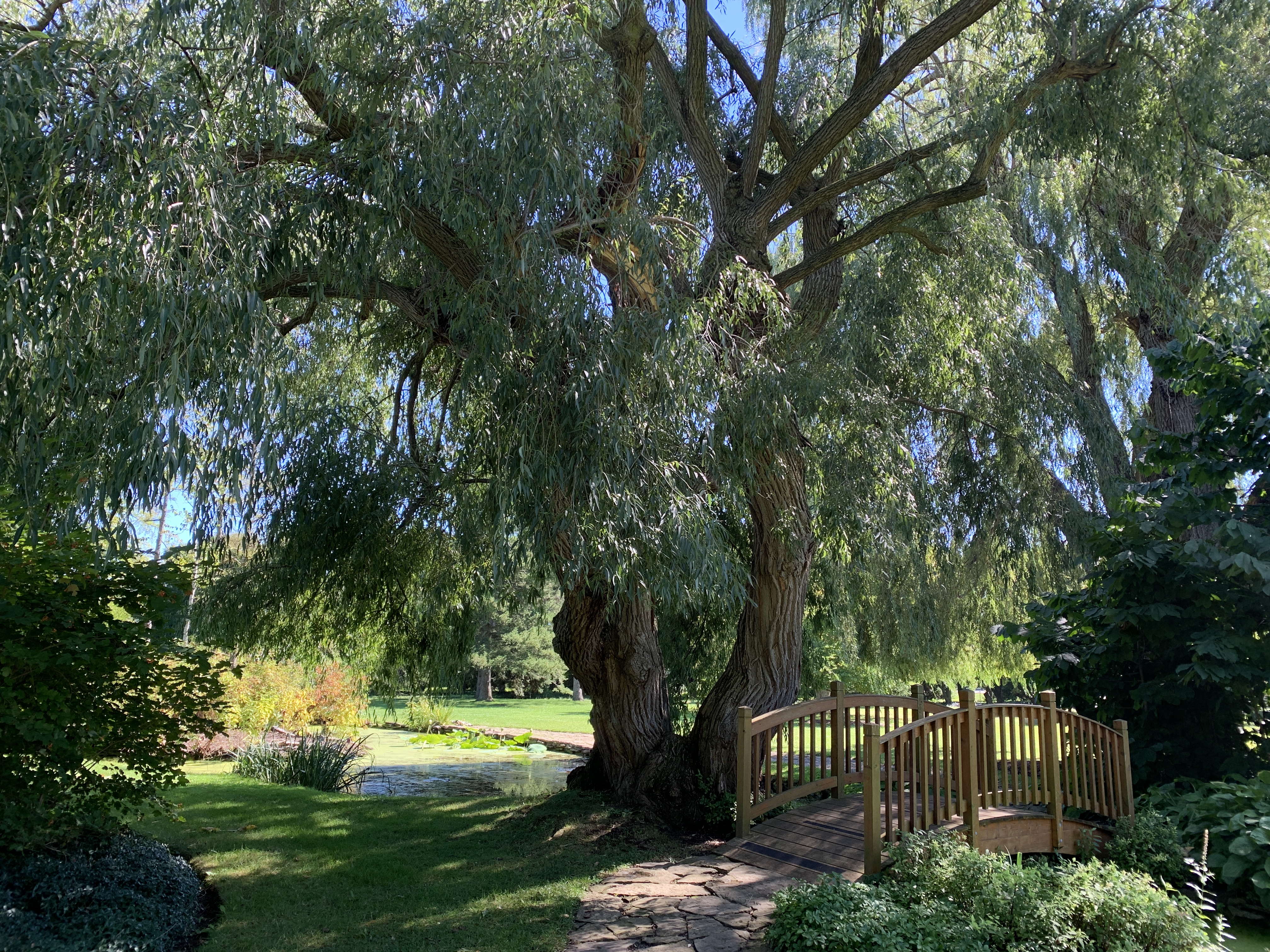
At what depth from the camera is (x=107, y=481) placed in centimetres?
370

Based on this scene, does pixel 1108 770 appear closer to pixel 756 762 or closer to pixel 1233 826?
pixel 1233 826

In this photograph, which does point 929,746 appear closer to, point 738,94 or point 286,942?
point 286,942

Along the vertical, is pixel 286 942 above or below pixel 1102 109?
below

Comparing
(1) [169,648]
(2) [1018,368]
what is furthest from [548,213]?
(2) [1018,368]

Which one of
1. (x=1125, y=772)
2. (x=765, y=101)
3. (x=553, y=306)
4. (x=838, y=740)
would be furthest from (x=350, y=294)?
(x=1125, y=772)

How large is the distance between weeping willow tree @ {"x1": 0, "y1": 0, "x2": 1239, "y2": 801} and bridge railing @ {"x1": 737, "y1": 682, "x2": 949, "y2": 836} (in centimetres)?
78

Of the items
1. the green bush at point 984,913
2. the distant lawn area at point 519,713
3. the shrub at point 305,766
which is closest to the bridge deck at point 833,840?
the green bush at point 984,913

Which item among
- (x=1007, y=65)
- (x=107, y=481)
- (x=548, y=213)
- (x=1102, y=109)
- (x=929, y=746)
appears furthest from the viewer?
(x=1007, y=65)

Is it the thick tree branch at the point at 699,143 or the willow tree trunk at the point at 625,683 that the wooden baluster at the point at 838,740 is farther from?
the thick tree branch at the point at 699,143

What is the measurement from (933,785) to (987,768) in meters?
1.52

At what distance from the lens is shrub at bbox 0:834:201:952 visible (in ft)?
14.8

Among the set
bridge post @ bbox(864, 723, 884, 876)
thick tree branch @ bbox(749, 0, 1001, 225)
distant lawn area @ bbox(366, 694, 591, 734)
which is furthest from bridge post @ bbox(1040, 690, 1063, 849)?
distant lawn area @ bbox(366, 694, 591, 734)

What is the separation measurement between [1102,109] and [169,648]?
8324mm

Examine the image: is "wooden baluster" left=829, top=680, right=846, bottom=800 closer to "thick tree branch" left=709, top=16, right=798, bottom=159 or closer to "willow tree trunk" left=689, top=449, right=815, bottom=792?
"willow tree trunk" left=689, top=449, right=815, bottom=792
